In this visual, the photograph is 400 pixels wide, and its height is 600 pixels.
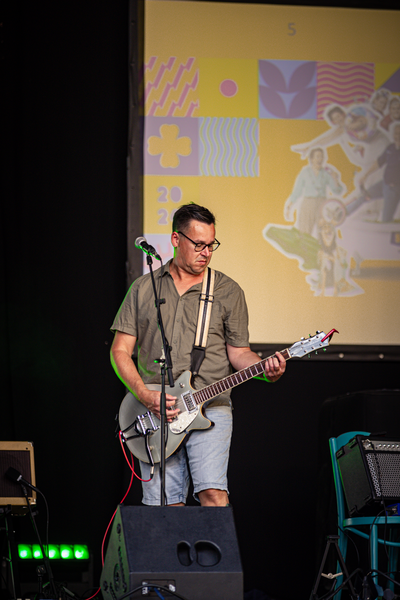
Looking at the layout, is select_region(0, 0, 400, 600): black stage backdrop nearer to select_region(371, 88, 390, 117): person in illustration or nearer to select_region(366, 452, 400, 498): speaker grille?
select_region(366, 452, 400, 498): speaker grille

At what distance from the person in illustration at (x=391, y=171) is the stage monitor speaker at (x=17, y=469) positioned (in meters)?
2.69

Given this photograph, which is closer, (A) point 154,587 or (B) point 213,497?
(A) point 154,587

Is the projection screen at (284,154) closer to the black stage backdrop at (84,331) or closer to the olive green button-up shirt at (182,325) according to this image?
the black stage backdrop at (84,331)

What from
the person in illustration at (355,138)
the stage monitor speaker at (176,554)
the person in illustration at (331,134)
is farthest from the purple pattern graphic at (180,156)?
the stage monitor speaker at (176,554)

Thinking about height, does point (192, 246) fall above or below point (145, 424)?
above

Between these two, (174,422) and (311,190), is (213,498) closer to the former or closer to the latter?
(174,422)

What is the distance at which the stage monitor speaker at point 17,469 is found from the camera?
3104 mm

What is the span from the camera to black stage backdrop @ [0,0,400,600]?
4090 millimetres

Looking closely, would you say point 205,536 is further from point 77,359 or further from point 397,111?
point 397,111

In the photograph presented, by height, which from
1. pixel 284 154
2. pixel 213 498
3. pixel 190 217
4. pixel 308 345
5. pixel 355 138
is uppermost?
pixel 355 138

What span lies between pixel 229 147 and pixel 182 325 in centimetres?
160

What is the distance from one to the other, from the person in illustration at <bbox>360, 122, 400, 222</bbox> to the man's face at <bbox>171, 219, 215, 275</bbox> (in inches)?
62.8

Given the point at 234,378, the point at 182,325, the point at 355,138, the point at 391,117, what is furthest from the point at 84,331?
the point at 391,117

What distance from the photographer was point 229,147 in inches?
168
